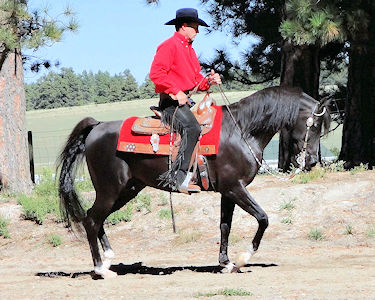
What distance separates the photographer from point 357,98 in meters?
15.8

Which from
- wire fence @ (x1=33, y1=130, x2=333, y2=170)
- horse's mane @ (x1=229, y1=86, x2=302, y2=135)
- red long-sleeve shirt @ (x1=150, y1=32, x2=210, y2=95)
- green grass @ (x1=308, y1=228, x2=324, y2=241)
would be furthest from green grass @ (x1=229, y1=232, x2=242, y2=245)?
wire fence @ (x1=33, y1=130, x2=333, y2=170)

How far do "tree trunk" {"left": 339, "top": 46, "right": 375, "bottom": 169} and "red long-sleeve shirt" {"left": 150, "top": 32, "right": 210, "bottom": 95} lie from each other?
28.3 feet

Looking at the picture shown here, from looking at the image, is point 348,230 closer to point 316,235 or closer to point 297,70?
point 316,235

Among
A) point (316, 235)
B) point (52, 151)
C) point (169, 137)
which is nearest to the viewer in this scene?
point (169, 137)

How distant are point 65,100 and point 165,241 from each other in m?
82.0

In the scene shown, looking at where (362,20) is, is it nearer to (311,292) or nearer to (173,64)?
(173,64)

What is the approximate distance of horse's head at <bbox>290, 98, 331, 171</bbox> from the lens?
7.42m

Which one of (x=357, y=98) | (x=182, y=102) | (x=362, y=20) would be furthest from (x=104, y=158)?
(x=357, y=98)

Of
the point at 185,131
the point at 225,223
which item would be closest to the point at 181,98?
the point at 185,131

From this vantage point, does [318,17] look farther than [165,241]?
Yes

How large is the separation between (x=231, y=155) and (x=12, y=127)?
6835 millimetres

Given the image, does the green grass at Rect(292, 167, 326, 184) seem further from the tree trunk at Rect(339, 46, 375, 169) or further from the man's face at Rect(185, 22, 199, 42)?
the man's face at Rect(185, 22, 199, 42)

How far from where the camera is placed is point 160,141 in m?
7.89

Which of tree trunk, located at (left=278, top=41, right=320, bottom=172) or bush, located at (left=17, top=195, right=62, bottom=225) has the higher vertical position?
tree trunk, located at (left=278, top=41, right=320, bottom=172)
